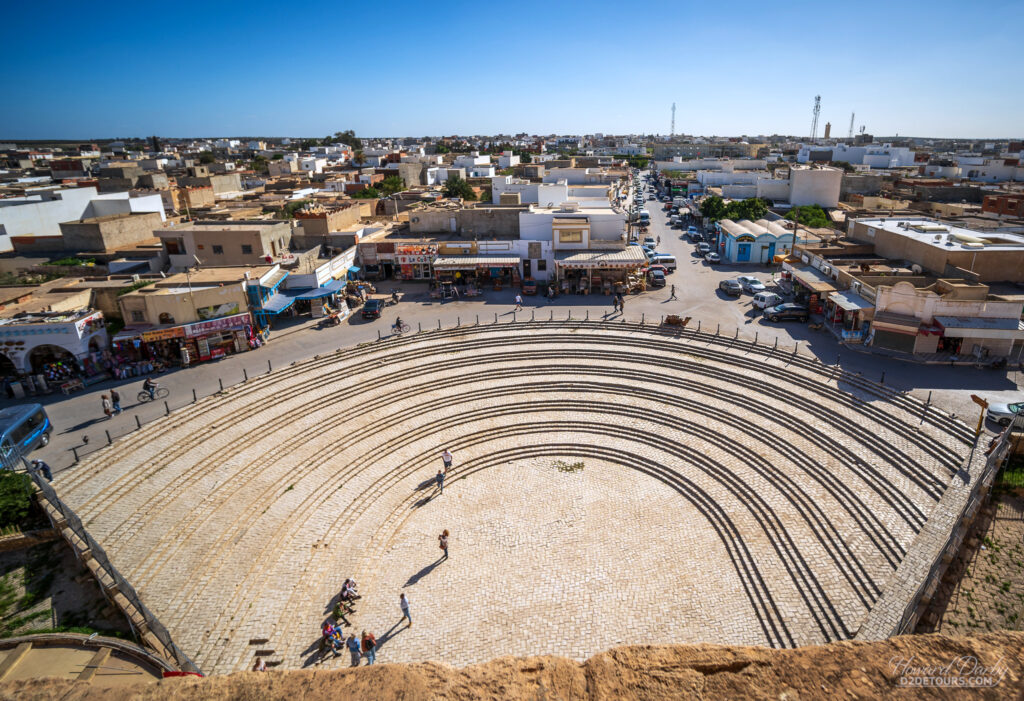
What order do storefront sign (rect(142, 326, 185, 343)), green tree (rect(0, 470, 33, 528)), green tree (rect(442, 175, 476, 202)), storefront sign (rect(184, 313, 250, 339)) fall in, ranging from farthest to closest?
green tree (rect(442, 175, 476, 202)) < storefront sign (rect(184, 313, 250, 339)) < storefront sign (rect(142, 326, 185, 343)) < green tree (rect(0, 470, 33, 528))

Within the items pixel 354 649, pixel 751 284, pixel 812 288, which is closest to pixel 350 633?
pixel 354 649

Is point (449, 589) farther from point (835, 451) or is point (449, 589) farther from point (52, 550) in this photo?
point (835, 451)

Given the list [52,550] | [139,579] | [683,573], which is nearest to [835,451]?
[683,573]

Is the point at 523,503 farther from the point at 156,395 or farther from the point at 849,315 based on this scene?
the point at 849,315

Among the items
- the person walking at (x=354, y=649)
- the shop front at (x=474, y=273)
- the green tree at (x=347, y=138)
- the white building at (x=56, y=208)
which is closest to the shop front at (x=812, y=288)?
the shop front at (x=474, y=273)

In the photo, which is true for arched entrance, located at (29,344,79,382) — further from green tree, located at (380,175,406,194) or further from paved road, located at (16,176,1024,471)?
green tree, located at (380,175,406,194)

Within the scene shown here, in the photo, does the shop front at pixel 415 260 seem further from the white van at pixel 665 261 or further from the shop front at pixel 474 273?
the white van at pixel 665 261

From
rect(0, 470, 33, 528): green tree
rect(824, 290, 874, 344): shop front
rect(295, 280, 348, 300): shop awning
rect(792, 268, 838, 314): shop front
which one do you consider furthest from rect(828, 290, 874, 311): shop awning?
rect(0, 470, 33, 528): green tree
